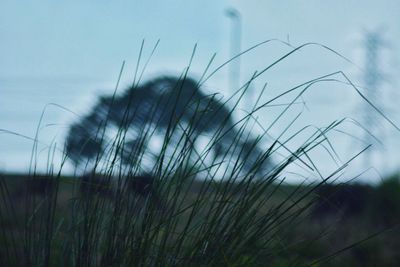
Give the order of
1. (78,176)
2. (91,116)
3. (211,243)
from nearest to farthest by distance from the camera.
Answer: (211,243) < (78,176) < (91,116)

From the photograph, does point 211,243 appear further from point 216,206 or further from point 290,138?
point 290,138

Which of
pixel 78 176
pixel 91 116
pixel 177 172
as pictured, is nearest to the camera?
pixel 177 172

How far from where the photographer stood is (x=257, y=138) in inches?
90.0

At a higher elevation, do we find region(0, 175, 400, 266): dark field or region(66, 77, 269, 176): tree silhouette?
region(66, 77, 269, 176): tree silhouette

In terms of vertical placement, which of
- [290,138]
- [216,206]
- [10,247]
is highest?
[290,138]

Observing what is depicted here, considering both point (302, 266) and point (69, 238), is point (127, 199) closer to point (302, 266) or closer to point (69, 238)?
point (69, 238)

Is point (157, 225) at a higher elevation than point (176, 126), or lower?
lower

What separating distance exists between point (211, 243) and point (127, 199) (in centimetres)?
30

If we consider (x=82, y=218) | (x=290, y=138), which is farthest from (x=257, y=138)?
(x=82, y=218)

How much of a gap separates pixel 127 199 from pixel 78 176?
0.36 meters

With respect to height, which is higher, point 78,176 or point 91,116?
point 91,116

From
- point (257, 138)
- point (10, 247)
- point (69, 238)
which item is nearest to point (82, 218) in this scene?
point (69, 238)

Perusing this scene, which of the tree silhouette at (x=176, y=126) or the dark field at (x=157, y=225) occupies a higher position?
the tree silhouette at (x=176, y=126)

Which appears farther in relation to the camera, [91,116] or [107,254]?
[91,116]
